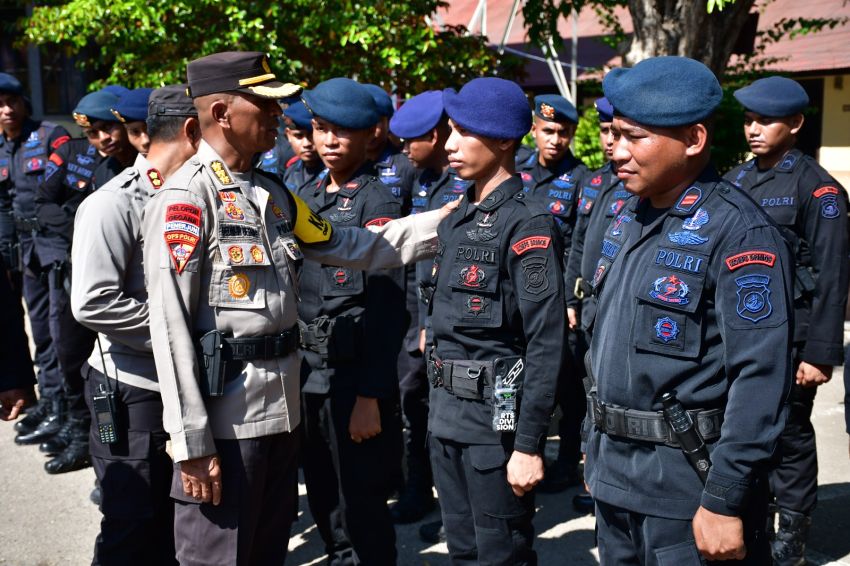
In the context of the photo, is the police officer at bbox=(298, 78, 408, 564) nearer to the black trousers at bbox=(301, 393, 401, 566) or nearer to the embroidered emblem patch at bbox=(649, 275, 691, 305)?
the black trousers at bbox=(301, 393, 401, 566)

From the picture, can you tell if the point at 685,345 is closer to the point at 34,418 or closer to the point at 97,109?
the point at 97,109

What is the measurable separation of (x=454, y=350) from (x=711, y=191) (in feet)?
3.86

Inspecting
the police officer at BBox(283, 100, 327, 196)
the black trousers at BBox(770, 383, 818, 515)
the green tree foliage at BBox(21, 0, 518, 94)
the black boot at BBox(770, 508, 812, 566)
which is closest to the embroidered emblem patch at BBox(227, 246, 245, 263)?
the police officer at BBox(283, 100, 327, 196)

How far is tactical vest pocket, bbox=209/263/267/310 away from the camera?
2.87 meters

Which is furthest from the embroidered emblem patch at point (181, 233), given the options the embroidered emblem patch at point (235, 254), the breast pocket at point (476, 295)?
the breast pocket at point (476, 295)

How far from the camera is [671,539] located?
249 centimetres

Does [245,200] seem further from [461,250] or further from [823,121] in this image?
[823,121]

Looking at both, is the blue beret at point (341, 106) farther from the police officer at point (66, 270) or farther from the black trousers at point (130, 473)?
the police officer at point (66, 270)

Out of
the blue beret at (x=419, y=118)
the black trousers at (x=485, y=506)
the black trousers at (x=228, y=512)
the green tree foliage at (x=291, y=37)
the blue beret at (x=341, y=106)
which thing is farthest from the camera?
the green tree foliage at (x=291, y=37)

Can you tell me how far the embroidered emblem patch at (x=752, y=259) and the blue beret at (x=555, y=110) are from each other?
11.7 ft

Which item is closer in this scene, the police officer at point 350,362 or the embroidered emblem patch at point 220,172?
the embroidered emblem patch at point 220,172

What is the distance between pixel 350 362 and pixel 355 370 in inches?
1.6

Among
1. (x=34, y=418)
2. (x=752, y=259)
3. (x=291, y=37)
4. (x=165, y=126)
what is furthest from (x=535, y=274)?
(x=291, y=37)

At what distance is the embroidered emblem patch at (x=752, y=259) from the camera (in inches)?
92.4
